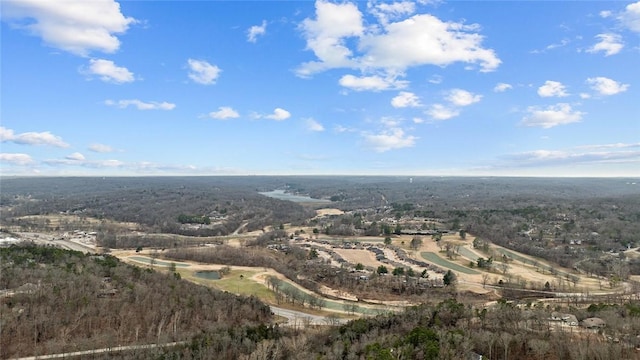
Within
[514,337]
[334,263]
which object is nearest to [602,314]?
[514,337]

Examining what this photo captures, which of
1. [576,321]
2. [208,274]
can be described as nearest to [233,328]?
[576,321]

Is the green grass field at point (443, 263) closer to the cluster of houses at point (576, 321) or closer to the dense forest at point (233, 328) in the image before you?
the dense forest at point (233, 328)

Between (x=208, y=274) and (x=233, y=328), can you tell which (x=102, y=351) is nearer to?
(x=233, y=328)

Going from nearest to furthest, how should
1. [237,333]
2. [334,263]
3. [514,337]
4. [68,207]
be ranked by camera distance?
1. [514,337]
2. [237,333]
3. [334,263]
4. [68,207]

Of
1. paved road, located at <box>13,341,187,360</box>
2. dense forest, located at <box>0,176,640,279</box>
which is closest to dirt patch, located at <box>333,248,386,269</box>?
dense forest, located at <box>0,176,640,279</box>

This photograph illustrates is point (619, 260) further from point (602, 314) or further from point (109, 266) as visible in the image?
point (109, 266)

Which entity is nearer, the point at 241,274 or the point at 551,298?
the point at 551,298

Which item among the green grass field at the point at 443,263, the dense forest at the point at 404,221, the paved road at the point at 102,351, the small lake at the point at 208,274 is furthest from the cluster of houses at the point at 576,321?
the small lake at the point at 208,274

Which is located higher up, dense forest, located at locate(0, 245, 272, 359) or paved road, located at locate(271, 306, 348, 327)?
dense forest, located at locate(0, 245, 272, 359)

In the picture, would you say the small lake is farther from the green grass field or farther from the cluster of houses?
the cluster of houses
